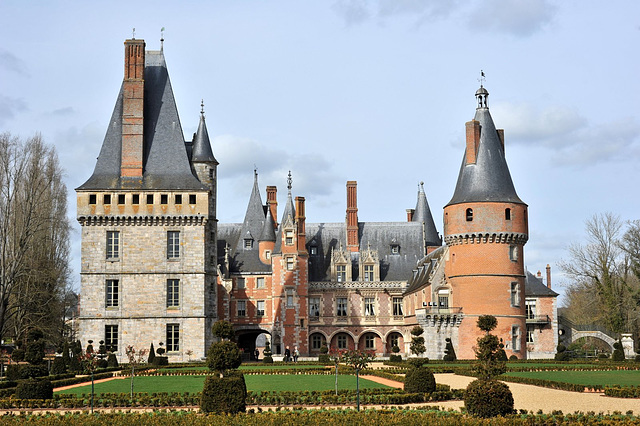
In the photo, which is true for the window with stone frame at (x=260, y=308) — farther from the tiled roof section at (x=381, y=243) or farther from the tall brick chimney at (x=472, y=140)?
the tall brick chimney at (x=472, y=140)

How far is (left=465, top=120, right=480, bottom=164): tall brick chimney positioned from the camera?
44.8 meters

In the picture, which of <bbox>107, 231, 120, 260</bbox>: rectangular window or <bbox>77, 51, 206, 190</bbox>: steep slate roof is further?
<bbox>77, 51, 206, 190</bbox>: steep slate roof

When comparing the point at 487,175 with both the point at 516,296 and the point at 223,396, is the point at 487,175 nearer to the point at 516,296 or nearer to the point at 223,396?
the point at 516,296

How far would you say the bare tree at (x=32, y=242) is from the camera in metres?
41.9

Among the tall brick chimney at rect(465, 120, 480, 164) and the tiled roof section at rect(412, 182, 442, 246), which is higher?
the tall brick chimney at rect(465, 120, 480, 164)

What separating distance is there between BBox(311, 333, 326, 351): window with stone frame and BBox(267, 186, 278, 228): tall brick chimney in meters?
8.68

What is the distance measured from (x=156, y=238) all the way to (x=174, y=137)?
600 centimetres

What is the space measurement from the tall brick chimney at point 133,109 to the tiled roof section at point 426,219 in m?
22.7

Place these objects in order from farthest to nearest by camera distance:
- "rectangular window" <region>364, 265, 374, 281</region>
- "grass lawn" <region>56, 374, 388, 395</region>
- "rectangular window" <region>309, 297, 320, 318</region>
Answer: "rectangular window" <region>364, 265, 374, 281</region>
"rectangular window" <region>309, 297, 320, 318</region>
"grass lawn" <region>56, 374, 388, 395</region>

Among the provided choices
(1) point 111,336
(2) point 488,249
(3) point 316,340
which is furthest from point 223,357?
(3) point 316,340

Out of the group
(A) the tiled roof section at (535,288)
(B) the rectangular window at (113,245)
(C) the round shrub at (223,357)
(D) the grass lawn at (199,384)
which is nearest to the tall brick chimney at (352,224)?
(A) the tiled roof section at (535,288)

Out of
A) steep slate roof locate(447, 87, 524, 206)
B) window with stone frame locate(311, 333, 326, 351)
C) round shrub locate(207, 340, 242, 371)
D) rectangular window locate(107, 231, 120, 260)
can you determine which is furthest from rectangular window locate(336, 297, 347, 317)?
round shrub locate(207, 340, 242, 371)

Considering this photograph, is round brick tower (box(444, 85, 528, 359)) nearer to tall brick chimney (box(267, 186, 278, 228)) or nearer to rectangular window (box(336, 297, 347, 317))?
rectangular window (box(336, 297, 347, 317))

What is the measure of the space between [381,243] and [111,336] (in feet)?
72.2
